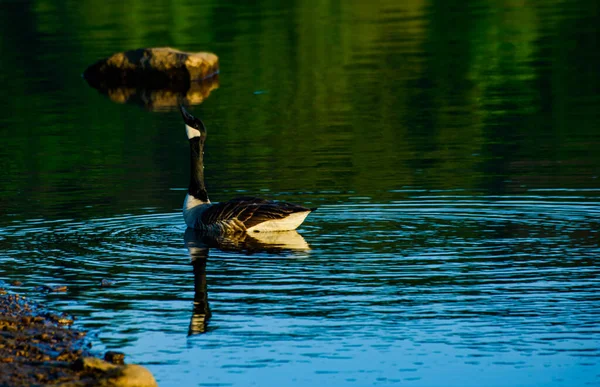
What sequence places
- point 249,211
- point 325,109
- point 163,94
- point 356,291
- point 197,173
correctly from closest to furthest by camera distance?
point 356,291
point 249,211
point 197,173
point 325,109
point 163,94

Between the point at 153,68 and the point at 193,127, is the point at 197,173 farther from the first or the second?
the point at 153,68

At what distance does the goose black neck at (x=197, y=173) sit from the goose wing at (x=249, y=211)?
2.82 ft

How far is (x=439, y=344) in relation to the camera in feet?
38.8

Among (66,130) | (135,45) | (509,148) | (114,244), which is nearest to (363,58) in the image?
(135,45)

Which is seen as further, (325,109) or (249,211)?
(325,109)

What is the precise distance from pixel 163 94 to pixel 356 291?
2615 cm

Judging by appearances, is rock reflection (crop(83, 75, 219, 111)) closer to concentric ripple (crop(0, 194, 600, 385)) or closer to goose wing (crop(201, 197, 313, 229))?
goose wing (crop(201, 197, 313, 229))

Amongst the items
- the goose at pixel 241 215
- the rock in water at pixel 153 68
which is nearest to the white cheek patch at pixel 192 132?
the goose at pixel 241 215

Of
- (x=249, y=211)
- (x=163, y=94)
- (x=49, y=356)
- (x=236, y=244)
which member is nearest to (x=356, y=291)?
(x=236, y=244)

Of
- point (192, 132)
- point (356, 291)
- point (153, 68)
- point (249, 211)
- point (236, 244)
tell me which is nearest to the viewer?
point (356, 291)

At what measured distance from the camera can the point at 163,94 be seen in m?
39.3

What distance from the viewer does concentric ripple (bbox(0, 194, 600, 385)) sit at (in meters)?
11.4

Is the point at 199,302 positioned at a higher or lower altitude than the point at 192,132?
lower

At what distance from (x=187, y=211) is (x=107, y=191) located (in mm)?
3473
